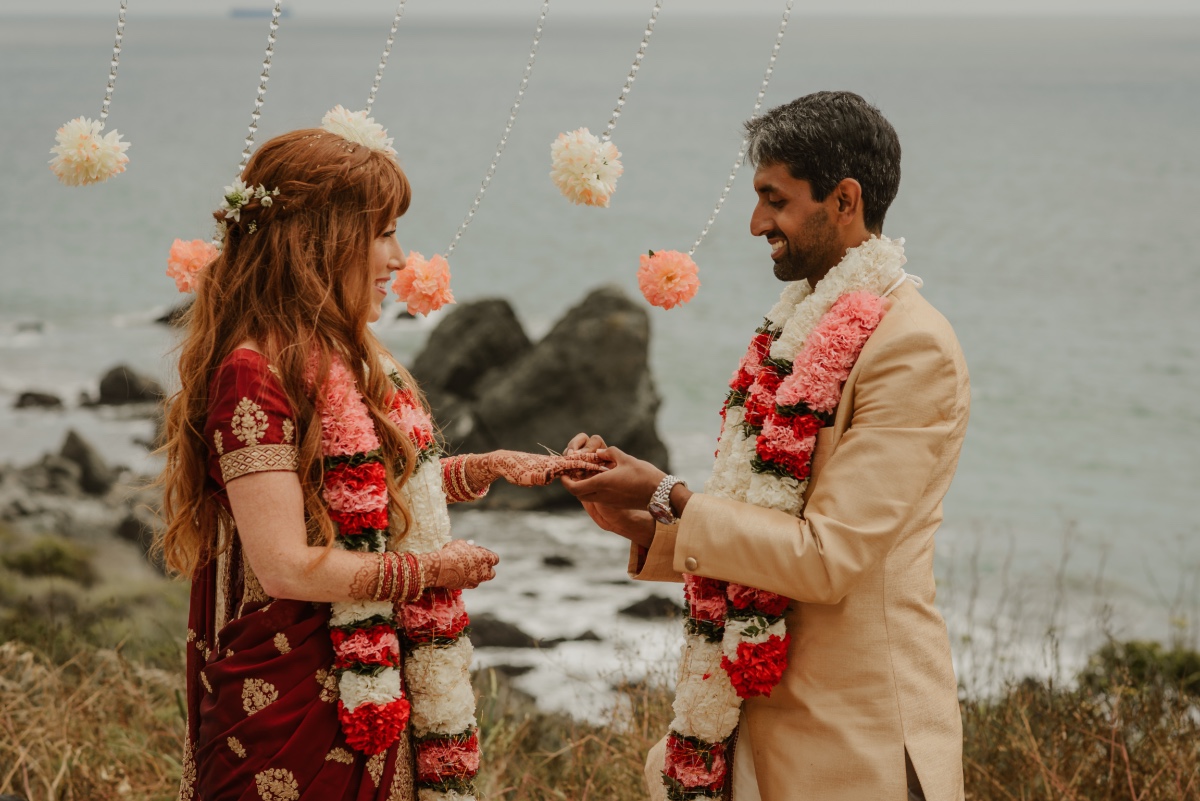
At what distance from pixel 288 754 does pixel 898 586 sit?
1.59m

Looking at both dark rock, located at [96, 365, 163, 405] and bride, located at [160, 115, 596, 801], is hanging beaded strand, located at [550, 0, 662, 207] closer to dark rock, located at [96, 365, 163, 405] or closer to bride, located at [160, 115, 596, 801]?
bride, located at [160, 115, 596, 801]

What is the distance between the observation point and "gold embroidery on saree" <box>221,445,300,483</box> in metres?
2.81

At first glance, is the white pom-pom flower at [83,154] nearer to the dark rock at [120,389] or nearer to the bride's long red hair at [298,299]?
A: the bride's long red hair at [298,299]

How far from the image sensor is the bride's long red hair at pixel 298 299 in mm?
2977

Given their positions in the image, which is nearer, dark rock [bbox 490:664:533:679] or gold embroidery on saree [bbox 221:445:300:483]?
gold embroidery on saree [bbox 221:445:300:483]

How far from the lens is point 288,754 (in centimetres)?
295

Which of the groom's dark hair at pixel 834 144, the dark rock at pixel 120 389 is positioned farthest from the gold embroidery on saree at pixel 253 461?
the dark rock at pixel 120 389

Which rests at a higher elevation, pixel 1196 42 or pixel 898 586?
pixel 1196 42

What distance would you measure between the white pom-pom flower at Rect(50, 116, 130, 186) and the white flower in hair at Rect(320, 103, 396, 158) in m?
0.65

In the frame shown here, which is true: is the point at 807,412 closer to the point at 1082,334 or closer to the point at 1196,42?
the point at 1082,334

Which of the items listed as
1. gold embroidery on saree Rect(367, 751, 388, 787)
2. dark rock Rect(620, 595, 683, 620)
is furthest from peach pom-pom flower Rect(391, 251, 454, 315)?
dark rock Rect(620, 595, 683, 620)

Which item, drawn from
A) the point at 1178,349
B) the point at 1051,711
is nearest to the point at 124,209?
the point at 1178,349

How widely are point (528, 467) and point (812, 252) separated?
102cm

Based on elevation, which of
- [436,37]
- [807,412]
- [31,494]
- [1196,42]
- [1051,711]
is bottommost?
[31,494]
